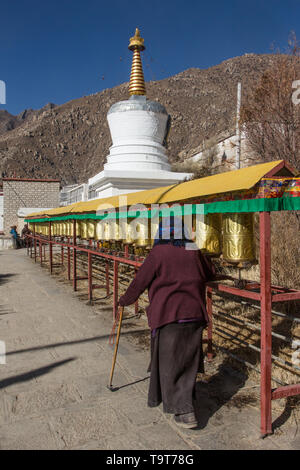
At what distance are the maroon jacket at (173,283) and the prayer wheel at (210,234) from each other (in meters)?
0.57

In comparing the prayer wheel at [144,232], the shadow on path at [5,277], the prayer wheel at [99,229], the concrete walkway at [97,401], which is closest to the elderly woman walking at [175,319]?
the concrete walkway at [97,401]

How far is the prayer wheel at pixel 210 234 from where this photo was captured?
3902mm

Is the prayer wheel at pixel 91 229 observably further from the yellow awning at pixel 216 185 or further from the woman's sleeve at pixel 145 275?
the woman's sleeve at pixel 145 275

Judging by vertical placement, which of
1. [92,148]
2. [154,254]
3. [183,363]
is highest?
[92,148]

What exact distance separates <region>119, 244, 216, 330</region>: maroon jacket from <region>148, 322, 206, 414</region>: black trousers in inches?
4.4

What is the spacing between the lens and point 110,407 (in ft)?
11.7

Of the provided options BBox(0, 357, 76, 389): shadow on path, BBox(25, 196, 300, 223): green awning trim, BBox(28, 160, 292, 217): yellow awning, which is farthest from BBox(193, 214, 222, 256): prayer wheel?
BBox(0, 357, 76, 389): shadow on path

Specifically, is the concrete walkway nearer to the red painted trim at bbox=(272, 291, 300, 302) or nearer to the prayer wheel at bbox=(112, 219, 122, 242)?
the red painted trim at bbox=(272, 291, 300, 302)

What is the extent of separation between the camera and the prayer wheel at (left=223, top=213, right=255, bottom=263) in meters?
3.51

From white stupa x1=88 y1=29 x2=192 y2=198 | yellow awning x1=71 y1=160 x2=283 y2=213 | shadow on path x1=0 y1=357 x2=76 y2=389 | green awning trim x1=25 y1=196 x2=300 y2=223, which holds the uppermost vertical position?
white stupa x1=88 y1=29 x2=192 y2=198

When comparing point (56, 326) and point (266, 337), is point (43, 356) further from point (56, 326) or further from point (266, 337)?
point (266, 337)

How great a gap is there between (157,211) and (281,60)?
9606mm

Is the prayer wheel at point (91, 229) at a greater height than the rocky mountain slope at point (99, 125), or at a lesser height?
lesser
